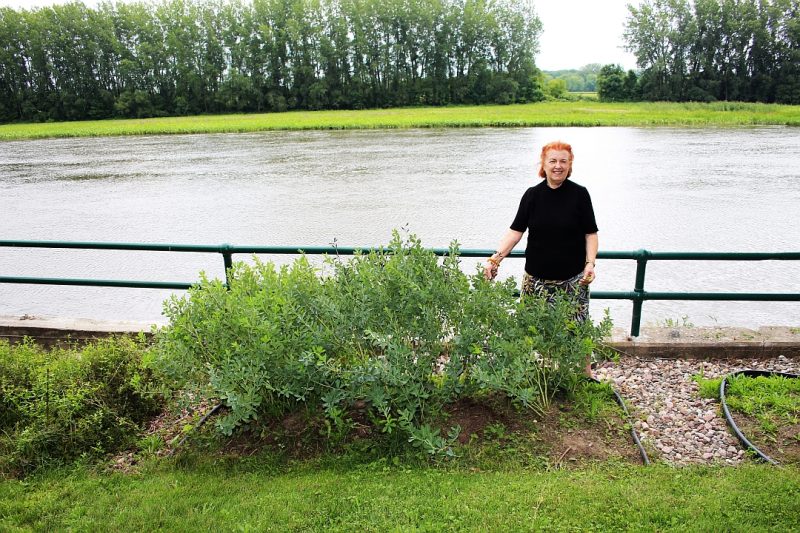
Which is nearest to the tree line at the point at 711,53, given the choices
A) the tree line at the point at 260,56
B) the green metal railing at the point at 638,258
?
the tree line at the point at 260,56

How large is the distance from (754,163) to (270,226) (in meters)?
21.9

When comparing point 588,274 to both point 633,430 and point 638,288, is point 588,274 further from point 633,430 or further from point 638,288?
point 638,288

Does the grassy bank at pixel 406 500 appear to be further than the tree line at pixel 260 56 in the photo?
No

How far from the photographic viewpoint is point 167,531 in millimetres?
3652

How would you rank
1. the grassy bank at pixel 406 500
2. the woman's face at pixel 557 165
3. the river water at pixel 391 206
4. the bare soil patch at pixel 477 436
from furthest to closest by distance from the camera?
the river water at pixel 391 206 → the woman's face at pixel 557 165 → the bare soil patch at pixel 477 436 → the grassy bank at pixel 406 500

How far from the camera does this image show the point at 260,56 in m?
103

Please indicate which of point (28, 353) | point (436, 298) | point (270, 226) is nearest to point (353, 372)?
point (436, 298)

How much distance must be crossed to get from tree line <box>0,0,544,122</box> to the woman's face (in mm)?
92987

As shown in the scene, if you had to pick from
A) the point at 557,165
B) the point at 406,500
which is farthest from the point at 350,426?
the point at 557,165

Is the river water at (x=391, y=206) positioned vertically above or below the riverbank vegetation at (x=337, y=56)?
below

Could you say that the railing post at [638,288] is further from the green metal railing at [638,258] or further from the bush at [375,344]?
the bush at [375,344]

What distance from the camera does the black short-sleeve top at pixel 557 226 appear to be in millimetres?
4973

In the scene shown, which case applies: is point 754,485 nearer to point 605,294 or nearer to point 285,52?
point 605,294

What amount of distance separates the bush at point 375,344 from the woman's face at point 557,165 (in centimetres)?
93
